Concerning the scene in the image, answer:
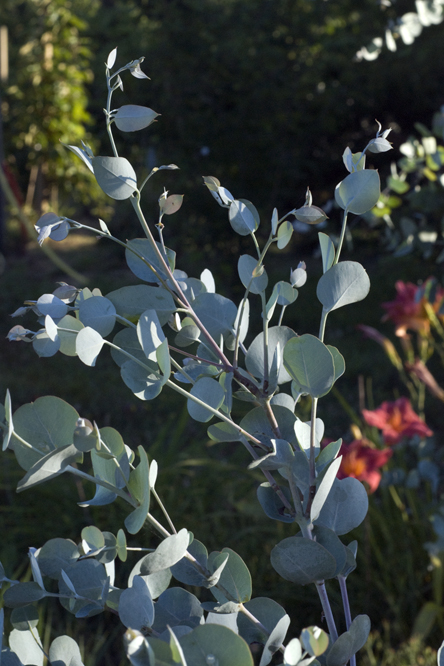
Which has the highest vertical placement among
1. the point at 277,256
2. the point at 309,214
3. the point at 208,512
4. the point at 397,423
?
the point at 309,214

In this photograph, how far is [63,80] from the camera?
615 cm

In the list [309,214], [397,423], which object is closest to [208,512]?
[397,423]

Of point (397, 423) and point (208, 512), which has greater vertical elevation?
point (397, 423)

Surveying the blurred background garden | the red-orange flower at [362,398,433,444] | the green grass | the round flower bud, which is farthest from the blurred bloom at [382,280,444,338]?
the round flower bud

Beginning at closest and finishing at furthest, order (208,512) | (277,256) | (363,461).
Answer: (363,461) → (208,512) → (277,256)

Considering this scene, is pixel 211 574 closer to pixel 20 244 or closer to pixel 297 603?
pixel 297 603

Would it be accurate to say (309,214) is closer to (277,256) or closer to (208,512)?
(208,512)

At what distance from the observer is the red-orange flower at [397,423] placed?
4.26 ft

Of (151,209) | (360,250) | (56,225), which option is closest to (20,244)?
(151,209)

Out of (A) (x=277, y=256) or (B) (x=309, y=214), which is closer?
(B) (x=309, y=214)

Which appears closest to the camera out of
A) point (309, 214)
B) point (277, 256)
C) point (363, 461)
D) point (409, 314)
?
point (309, 214)

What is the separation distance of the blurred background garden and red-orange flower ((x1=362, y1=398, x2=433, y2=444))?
0.5 inches

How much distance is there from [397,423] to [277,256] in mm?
3812

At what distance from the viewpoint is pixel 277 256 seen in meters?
5.05
